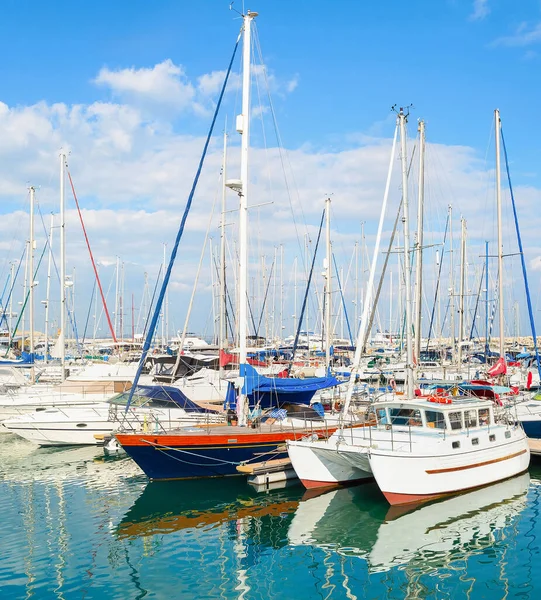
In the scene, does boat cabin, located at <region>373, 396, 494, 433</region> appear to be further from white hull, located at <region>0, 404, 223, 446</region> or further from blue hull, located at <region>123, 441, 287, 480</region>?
white hull, located at <region>0, 404, 223, 446</region>

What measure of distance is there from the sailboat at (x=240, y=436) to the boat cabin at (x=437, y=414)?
2.16 meters

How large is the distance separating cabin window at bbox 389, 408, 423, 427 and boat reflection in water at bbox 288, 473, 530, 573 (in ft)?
7.55

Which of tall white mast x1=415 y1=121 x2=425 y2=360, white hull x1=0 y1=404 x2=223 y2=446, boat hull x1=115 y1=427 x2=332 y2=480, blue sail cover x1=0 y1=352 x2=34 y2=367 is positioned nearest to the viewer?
boat hull x1=115 y1=427 x2=332 y2=480

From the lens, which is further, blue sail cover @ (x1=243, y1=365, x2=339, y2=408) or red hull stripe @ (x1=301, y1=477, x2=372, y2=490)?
blue sail cover @ (x1=243, y1=365, x2=339, y2=408)

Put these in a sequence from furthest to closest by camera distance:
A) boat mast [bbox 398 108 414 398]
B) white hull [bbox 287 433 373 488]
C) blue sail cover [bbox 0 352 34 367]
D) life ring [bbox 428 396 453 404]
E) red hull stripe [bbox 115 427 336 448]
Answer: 1. blue sail cover [bbox 0 352 34 367]
2. boat mast [bbox 398 108 414 398]
3. life ring [bbox 428 396 453 404]
4. red hull stripe [bbox 115 427 336 448]
5. white hull [bbox 287 433 373 488]

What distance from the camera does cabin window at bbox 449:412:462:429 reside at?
17933 mm

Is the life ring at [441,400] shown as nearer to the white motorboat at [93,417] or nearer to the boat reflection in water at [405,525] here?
the boat reflection in water at [405,525]

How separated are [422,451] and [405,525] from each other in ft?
7.34

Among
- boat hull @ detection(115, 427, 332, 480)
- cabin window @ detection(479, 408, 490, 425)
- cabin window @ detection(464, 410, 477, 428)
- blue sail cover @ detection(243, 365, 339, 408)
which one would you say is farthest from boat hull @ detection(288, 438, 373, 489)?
blue sail cover @ detection(243, 365, 339, 408)

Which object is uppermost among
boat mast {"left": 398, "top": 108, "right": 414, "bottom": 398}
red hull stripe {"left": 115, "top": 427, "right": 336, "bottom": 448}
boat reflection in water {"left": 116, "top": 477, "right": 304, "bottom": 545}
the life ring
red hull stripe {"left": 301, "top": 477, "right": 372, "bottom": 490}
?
boat mast {"left": 398, "top": 108, "right": 414, "bottom": 398}

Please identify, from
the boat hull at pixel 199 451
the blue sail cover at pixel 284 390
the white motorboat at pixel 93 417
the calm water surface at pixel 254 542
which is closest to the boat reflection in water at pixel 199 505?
the calm water surface at pixel 254 542

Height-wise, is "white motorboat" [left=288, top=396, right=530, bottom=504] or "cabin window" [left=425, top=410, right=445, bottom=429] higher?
"cabin window" [left=425, top=410, right=445, bottom=429]

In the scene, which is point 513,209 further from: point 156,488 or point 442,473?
point 156,488

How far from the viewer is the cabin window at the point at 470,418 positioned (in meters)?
18.4
